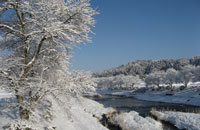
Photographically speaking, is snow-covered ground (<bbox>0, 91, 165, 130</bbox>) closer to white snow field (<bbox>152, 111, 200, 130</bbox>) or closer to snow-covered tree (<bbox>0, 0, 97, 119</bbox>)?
snow-covered tree (<bbox>0, 0, 97, 119</bbox>)

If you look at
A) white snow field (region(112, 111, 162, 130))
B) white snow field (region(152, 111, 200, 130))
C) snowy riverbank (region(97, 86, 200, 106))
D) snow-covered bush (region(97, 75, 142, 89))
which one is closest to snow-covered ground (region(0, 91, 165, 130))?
white snow field (region(112, 111, 162, 130))

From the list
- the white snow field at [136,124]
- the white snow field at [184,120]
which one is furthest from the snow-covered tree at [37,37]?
the white snow field at [184,120]

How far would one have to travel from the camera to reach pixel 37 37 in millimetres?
7094

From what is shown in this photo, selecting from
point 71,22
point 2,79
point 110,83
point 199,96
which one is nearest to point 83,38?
point 71,22

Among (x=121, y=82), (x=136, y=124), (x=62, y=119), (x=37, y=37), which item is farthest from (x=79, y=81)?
(x=121, y=82)

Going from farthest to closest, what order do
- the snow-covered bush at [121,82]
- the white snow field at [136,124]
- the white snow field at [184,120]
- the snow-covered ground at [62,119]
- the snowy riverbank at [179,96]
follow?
the snow-covered bush at [121,82]
the snowy riverbank at [179,96]
the white snow field at [184,120]
the white snow field at [136,124]
the snow-covered ground at [62,119]

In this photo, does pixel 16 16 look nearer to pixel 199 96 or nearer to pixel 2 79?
pixel 2 79

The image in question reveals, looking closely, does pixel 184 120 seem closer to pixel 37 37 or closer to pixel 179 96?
pixel 37 37

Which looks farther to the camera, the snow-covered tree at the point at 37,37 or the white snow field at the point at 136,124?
the white snow field at the point at 136,124

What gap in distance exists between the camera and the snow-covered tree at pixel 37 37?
252 inches

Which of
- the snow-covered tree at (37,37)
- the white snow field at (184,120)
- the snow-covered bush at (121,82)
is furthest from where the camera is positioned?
the snow-covered bush at (121,82)

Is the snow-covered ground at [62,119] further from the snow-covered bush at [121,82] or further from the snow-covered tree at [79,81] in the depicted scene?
the snow-covered bush at [121,82]

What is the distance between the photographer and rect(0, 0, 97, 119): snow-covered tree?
640 centimetres

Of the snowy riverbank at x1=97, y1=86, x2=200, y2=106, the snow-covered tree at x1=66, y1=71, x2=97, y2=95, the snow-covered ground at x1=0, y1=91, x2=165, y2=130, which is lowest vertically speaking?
the snowy riverbank at x1=97, y1=86, x2=200, y2=106
